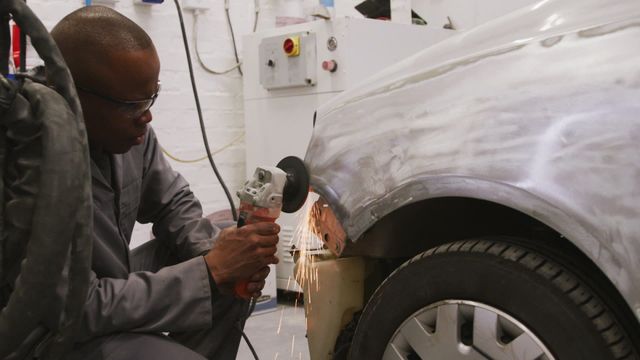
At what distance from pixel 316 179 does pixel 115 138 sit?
0.51 meters

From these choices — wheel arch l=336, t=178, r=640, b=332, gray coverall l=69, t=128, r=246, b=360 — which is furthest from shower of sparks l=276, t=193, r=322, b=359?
gray coverall l=69, t=128, r=246, b=360

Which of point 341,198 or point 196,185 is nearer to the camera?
point 341,198

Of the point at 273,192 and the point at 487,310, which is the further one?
the point at 273,192

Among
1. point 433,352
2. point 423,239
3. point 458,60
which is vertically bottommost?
point 433,352

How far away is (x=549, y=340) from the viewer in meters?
A: 1.12

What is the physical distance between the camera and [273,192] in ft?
5.11

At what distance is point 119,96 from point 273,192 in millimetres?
425

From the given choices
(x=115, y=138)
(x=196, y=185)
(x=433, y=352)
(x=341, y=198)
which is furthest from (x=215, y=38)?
(x=433, y=352)

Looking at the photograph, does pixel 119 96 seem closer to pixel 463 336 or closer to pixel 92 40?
pixel 92 40

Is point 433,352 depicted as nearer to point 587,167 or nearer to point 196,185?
point 587,167

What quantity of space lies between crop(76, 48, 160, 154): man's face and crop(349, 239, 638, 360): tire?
0.73 metres

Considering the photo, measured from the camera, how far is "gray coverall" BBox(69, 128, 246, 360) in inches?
60.4

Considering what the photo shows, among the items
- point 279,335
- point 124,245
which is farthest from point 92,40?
point 279,335

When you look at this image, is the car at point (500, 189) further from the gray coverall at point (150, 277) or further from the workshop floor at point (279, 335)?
the workshop floor at point (279, 335)
